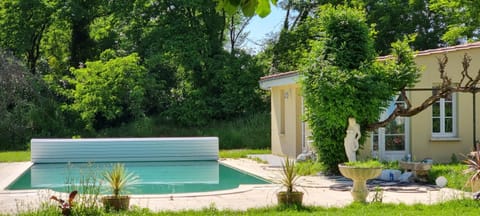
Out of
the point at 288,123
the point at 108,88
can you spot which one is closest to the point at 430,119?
the point at 288,123

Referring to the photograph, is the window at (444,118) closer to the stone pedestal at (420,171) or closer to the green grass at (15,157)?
the stone pedestal at (420,171)

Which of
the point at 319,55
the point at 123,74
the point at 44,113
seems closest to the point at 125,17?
the point at 123,74

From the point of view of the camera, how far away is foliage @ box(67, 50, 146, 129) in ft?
94.6

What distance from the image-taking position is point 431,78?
54.4 feet

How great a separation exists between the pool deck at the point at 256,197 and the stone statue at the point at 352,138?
83cm

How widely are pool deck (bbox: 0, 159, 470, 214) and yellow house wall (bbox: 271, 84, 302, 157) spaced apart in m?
6.35

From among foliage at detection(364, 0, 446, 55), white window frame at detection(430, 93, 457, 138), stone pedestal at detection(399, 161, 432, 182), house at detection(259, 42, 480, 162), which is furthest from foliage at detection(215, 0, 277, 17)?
foliage at detection(364, 0, 446, 55)

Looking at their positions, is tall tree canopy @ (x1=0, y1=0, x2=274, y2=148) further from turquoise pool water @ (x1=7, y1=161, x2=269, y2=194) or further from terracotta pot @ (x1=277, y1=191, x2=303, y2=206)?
terracotta pot @ (x1=277, y1=191, x2=303, y2=206)

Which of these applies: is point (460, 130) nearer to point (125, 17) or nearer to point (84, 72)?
point (84, 72)

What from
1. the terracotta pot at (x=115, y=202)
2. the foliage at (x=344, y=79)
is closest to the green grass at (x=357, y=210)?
the terracotta pot at (x=115, y=202)

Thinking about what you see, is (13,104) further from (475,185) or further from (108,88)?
(475,185)

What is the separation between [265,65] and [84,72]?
9.99m

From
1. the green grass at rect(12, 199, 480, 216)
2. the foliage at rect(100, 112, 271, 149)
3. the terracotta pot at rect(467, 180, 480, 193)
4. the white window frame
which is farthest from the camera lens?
the foliage at rect(100, 112, 271, 149)

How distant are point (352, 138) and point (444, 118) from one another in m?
3.98
